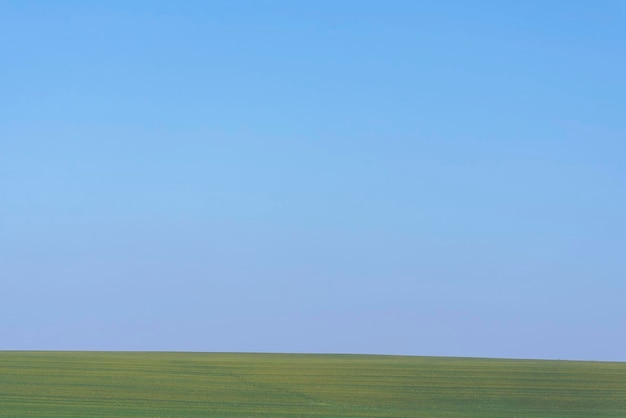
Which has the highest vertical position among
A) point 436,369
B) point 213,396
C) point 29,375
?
point 436,369

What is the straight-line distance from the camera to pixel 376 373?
4869 cm

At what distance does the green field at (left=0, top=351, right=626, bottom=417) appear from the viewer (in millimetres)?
33594

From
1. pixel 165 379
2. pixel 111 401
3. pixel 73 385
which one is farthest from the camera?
pixel 165 379

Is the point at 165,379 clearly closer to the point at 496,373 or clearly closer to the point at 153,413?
the point at 153,413

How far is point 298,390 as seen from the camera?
40125 millimetres

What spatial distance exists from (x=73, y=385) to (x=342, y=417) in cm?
1260

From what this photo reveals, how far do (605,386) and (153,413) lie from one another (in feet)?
71.2

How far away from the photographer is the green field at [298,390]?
33.6m

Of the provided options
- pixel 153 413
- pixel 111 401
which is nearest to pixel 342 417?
pixel 153 413

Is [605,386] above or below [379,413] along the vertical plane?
above

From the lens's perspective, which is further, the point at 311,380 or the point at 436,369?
the point at 436,369

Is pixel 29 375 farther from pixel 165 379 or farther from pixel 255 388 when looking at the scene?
pixel 255 388

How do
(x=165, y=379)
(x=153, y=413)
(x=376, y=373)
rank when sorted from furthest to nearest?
1. (x=376, y=373)
2. (x=165, y=379)
3. (x=153, y=413)

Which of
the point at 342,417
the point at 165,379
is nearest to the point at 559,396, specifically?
the point at 342,417
